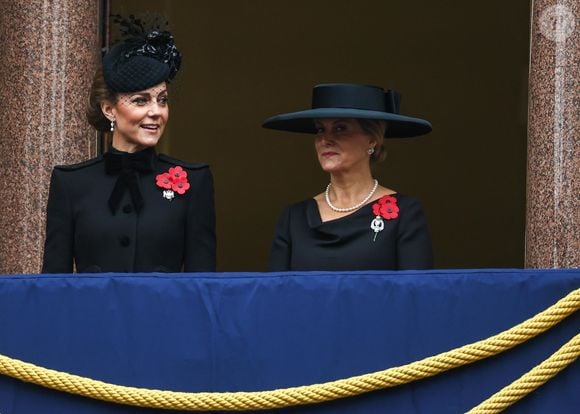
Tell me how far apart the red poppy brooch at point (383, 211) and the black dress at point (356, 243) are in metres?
0.01

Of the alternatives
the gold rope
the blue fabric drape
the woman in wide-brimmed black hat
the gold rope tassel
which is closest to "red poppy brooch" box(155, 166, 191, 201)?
the woman in wide-brimmed black hat

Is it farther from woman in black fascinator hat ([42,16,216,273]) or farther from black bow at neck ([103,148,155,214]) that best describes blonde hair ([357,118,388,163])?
black bow at neck ([103,148,155,214])

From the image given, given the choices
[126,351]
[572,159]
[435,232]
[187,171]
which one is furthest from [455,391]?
[435,232]

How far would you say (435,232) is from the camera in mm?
11047

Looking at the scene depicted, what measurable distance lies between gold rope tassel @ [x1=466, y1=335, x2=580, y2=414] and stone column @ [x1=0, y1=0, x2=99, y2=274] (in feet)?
8.73

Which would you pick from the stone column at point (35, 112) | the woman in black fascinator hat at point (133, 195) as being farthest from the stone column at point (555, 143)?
the stone column at point (35, 112)

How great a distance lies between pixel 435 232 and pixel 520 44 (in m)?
1.61

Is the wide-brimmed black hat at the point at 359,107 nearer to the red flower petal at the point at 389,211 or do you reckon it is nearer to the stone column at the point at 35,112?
the red flower petal at the point at 389,211

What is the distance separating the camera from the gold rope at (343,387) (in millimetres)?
4410

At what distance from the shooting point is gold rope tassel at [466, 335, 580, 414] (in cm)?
442

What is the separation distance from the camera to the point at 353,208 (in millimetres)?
5480

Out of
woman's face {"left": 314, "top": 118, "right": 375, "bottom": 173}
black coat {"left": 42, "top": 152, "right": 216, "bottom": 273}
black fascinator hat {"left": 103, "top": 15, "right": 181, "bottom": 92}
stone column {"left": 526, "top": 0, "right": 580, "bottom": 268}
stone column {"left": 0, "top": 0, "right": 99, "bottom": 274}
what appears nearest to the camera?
black coat {"left": 42, "top": 152, "right": 216, "bottom": 273}

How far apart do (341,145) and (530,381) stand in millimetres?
1424

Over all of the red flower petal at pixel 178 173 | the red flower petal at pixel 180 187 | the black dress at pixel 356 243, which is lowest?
the black dress at pixel 356 243
